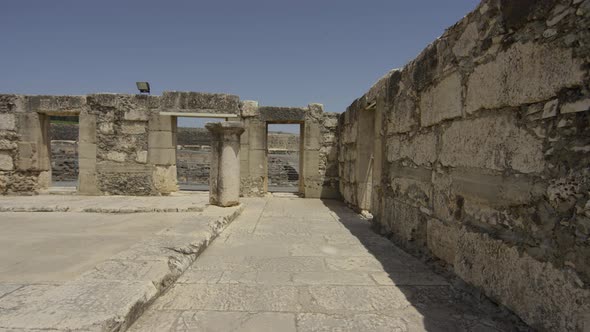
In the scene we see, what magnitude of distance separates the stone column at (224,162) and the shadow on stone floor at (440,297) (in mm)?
3280

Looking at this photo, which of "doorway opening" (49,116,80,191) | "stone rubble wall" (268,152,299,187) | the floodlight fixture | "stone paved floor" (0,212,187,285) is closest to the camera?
"stone paved floor" (0,212,187,285)

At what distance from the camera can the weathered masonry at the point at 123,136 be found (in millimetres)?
8758

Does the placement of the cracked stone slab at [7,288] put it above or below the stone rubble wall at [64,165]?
below

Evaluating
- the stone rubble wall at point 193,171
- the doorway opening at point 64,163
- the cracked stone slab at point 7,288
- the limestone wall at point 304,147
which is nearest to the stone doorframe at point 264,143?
the limestone wall at point 304,147

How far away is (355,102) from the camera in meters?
7.32

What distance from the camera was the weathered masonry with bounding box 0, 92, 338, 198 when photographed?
876 centimetres

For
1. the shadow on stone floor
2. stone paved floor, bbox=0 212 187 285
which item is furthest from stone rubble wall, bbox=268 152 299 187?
the shadow on stone floor

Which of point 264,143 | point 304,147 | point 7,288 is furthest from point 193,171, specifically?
point 7,288

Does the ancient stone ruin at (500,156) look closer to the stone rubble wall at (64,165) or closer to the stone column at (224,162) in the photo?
the stone column at (224,162)

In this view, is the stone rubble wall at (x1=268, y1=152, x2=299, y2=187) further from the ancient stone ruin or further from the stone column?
the ancient stone ruin

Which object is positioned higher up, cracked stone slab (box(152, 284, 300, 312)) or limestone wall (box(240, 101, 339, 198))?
limestone wall (box(240, 101, 339, 198))

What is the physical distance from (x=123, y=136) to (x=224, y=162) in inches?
168

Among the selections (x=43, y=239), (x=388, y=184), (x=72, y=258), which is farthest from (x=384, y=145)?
(x=43, y=239)

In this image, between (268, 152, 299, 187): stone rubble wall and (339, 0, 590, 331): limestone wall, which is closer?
(339, 0, 590, 331): limestone wall
